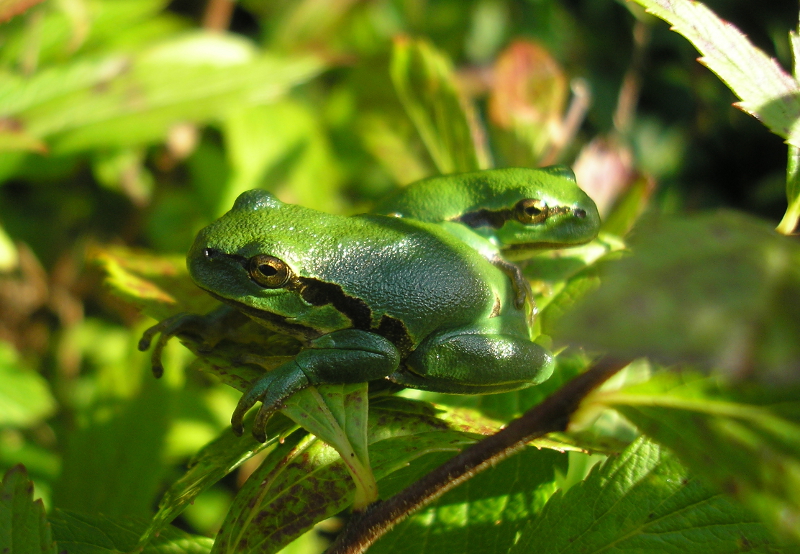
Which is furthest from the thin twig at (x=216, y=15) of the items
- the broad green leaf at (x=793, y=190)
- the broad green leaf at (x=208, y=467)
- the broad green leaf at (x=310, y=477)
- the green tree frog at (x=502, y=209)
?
the broad green leaf at (x=793, y=190)

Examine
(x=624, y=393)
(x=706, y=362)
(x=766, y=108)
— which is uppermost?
(x=766, y=108)

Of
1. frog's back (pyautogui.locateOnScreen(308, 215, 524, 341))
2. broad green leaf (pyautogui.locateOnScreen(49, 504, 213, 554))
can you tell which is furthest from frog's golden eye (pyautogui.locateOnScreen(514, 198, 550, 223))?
broad green leaf (pyautogui.locateOnScreen(49, 504, 213, 554))

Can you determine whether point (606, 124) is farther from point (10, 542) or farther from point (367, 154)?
point (10, 542)

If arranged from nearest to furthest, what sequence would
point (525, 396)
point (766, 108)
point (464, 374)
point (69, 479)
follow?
1. point (766, 108)
2. point (464, 374)
3. point (525, 396)
4. point (69, 479)

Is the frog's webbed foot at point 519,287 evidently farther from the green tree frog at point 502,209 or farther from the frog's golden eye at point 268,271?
the frog's golden eye at point 268,271

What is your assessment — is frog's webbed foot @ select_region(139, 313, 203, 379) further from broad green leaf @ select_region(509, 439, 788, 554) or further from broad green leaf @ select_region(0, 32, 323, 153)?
broad green leaf @ select_region(0, 32, 323, 153)

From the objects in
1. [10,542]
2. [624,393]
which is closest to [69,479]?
[10,542]
